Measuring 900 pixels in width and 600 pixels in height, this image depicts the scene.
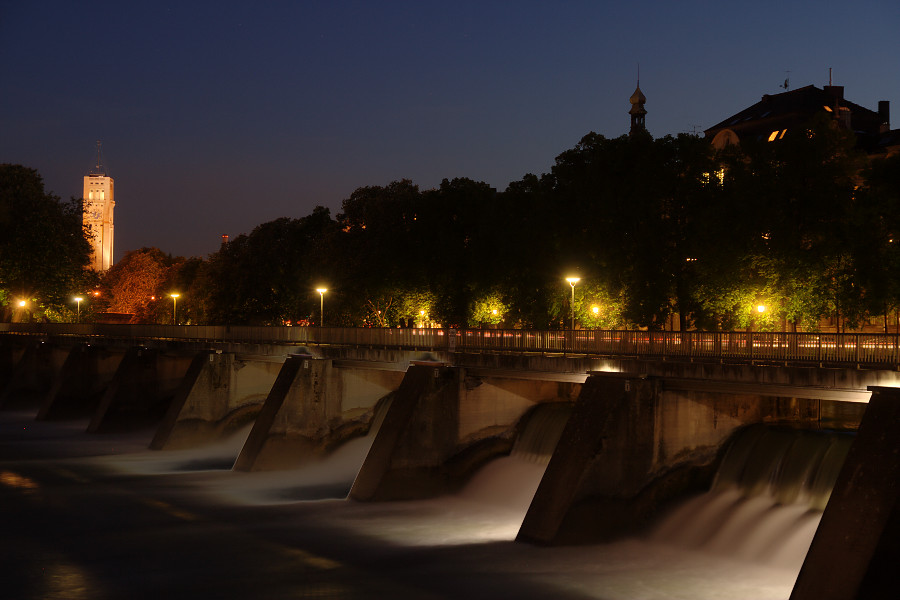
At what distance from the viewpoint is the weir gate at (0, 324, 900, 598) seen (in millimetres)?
19188

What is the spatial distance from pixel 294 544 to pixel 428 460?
7.49 meters

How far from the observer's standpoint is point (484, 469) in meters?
34.2

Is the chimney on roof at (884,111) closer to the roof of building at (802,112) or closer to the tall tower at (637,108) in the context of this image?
the roof of building at (802,112)

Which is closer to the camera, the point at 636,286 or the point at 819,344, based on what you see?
the point at 819,344

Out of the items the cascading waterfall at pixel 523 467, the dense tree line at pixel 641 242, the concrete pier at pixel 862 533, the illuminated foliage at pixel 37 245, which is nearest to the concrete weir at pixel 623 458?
the cascading waterfall at pixel 523 467

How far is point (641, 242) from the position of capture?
4797cm

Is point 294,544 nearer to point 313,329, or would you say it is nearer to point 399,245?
point 313,329

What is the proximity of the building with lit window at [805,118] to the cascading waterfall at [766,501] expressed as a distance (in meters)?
54.8

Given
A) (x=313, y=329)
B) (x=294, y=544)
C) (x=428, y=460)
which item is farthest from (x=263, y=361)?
(x=294, y=544)

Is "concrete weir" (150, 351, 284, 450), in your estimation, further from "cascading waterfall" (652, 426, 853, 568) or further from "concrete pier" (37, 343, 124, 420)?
"cascading waterfall" (652, 426, 853, 568)

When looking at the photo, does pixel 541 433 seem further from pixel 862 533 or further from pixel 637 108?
pixel 637 108

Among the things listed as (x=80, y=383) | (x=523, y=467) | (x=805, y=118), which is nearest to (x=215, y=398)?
(x=80, y=383)

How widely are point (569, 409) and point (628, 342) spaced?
6.80 meters

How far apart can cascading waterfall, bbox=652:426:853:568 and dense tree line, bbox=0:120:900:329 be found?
51.9ft
